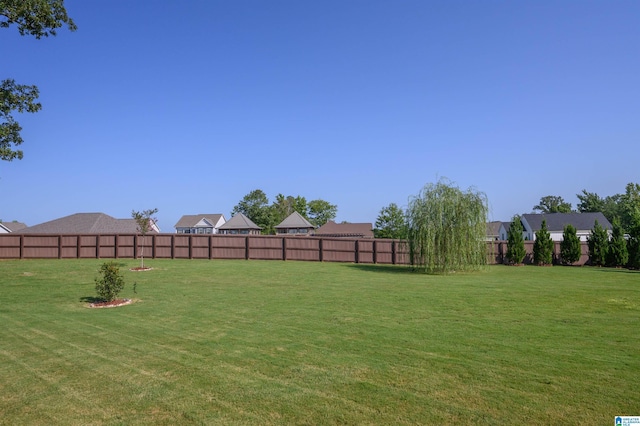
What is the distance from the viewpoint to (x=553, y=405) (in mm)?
4102

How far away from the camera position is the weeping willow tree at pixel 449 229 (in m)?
19.2

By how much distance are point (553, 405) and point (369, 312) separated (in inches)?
200

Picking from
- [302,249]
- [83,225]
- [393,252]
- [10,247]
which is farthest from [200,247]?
[83,225]

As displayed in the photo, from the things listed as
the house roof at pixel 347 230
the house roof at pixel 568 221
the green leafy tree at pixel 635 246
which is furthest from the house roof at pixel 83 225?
the house roof at pixel 568 221

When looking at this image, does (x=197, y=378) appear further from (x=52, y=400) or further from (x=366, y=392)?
(x=366, y=392)

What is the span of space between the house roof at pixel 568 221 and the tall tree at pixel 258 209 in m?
42.2

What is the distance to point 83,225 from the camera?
135 feet

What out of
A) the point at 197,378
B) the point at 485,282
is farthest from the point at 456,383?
the point at 485,282

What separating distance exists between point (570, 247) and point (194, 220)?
6009 centimetres

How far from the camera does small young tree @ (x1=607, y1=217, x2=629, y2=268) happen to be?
78.8 ft

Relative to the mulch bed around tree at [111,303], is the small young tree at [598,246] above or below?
above

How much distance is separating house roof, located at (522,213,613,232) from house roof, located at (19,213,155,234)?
45678mm

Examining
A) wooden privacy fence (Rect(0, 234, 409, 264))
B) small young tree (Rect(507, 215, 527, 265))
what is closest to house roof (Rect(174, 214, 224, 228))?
wooden privacy fence (Rect(0, 234, 409, 264))

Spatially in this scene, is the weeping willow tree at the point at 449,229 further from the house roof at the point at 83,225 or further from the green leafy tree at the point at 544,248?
the house roof at the point at 83,225
